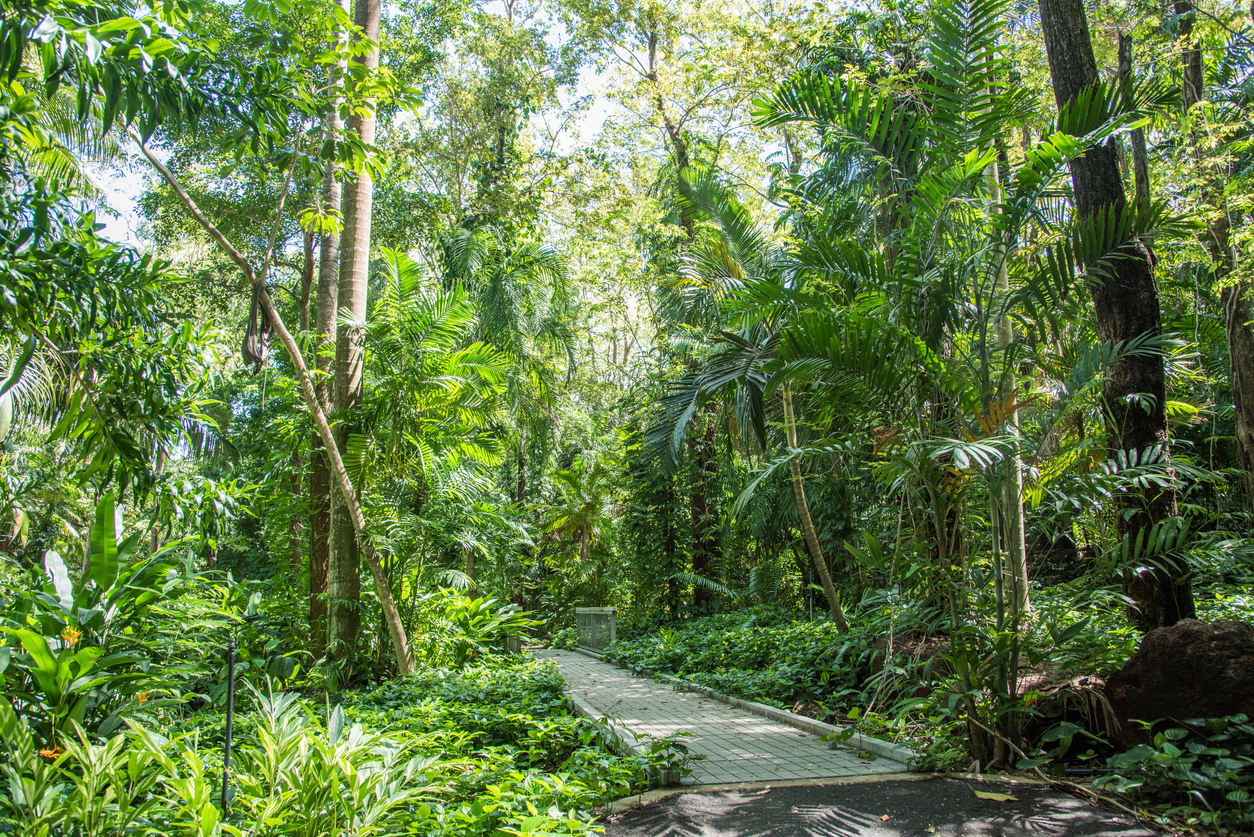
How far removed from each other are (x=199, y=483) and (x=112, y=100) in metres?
3.01

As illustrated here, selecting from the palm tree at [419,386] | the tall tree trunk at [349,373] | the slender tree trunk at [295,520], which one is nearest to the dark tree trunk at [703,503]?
the palm tree at [419,386]

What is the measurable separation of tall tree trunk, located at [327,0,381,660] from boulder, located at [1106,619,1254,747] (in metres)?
6.24

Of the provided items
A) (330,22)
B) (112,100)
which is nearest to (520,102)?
(330,22)

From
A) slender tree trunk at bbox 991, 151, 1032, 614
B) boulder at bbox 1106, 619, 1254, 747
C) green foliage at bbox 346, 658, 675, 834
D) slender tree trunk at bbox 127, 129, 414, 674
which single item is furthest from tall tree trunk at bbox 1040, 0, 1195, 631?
slender tree trunk at bbox 127, 129, 414, 674

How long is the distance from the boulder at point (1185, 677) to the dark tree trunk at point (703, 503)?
10.3 metres

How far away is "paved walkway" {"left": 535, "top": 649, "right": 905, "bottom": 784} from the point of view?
15.3ft

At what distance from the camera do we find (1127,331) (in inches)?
216

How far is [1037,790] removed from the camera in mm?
3609

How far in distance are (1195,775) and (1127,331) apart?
341cm

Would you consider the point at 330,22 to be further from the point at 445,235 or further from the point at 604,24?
the point at 604,24

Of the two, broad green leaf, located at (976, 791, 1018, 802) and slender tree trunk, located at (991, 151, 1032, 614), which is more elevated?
slender tree trunk, located at (991, 151, 1032, 614)

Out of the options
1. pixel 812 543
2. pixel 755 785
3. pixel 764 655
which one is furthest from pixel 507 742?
pixel 812 543

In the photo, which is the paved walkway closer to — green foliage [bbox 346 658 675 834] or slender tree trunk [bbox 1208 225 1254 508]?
green foliage [bbox 346 658 675 834]

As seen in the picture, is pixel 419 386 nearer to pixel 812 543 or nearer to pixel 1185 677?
pixel 812 543
